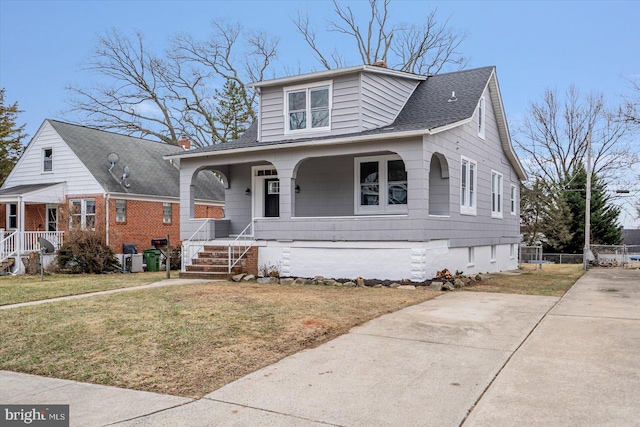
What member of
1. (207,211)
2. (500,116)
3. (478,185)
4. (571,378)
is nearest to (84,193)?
(207,211)

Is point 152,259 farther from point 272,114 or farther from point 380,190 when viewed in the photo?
point 380,190

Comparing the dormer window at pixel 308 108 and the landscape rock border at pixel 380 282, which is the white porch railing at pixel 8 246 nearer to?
the landscape rock border at pixel 380 282

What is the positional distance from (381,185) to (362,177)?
746mm

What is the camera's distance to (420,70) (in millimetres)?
34031

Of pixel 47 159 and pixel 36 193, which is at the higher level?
pixel 47 159

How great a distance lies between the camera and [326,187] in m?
16.8

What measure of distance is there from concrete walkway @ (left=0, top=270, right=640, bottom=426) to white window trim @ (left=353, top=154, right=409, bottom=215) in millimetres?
7962

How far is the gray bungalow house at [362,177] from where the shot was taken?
1356 cm

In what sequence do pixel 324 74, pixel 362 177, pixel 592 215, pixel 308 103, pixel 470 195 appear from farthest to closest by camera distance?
1. pixel 592 215
2. pixel 470 195
3. pixel 362 177
4. pixel 308 103
5. pixel 324 74

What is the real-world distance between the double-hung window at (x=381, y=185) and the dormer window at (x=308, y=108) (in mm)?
1697

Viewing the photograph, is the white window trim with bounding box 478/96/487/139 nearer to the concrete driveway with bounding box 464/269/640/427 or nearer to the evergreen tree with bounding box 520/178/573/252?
the concrete driveway with bounding box 464/269/640/427

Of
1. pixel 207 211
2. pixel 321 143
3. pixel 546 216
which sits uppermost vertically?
pixel 321 143

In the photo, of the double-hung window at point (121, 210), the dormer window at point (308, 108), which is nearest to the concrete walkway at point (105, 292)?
the dormer window at point (308, 108)

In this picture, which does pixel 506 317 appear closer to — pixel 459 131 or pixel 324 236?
pixel 324 236
